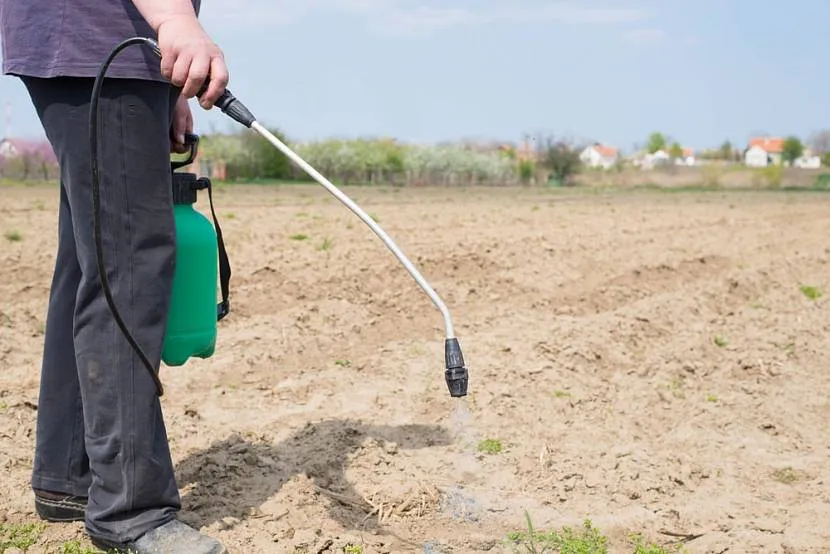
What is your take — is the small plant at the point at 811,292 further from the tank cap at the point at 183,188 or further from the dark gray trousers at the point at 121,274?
the dark gray trousers at the point at 121,274

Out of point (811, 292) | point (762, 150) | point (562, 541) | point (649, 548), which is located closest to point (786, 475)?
point (649, 548)

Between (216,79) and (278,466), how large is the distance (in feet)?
5.25

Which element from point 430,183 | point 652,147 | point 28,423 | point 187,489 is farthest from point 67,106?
point 652,147

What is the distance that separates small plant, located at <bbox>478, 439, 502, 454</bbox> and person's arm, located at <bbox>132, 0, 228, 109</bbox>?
1.96 metres

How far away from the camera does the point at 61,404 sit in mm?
2852

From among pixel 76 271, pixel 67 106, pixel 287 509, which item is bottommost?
pixel 287 509

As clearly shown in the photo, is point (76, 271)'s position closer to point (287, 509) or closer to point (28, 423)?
point (287, 509)

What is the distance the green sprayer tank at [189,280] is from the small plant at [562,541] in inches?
45.3

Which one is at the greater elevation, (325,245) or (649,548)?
(325,245)

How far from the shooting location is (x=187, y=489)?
318cm

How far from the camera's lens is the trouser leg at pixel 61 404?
279 centimetres

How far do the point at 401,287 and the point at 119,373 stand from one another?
420 cm

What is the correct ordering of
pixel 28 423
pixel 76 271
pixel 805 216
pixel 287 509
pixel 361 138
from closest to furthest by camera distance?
pixel 76 271
pixel 287 509
pixel 28 423
pixel 805 216
pixel 361 138

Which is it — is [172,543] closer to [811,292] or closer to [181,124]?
[181,124]
